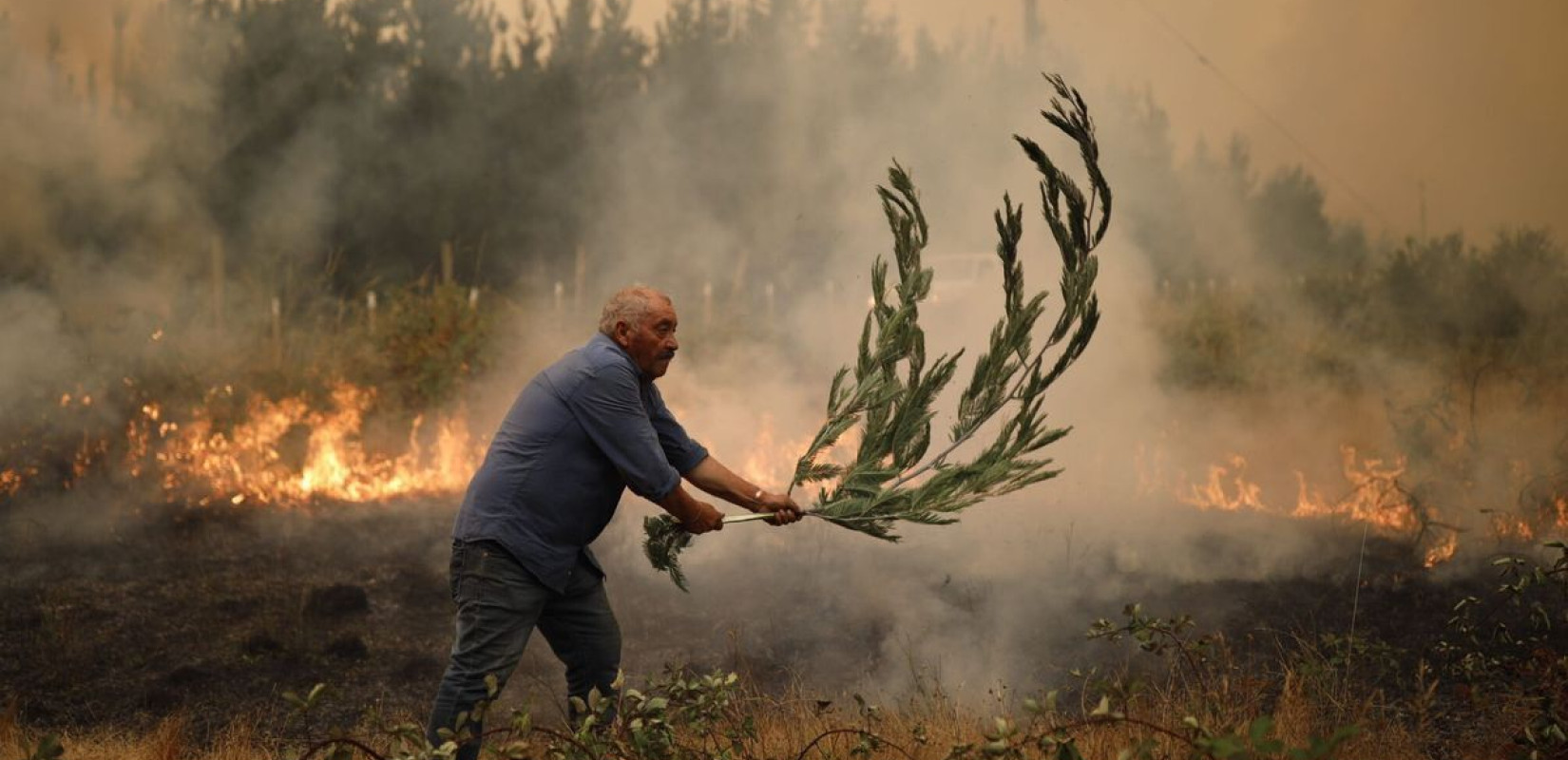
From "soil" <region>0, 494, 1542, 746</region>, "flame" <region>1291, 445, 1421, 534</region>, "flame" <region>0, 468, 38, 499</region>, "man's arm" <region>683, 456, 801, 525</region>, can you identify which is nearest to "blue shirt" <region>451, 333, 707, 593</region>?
"man's arm" <region>683, 456, 801, 525</region>

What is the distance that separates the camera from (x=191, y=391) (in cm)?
1040

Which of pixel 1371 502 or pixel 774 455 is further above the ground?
pixel 1371 502

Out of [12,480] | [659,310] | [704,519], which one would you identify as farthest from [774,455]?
[659,310]

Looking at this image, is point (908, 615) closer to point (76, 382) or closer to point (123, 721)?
point (123, 721)

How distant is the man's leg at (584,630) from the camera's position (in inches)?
183

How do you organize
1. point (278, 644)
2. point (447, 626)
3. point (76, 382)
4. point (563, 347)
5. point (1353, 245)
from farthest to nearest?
point (1353, 245)
point (563, 347)
point (76, 382)
point (447, 626)
point (278, 644)

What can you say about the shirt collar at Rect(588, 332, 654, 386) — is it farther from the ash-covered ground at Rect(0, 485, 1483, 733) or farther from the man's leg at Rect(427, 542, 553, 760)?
the ash-covered ground at Rect(0, 485, 1483, 733)

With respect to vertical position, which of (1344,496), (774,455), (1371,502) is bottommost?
(774,455)

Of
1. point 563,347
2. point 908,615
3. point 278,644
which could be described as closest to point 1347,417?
point 908,615

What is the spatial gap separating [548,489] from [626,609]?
3.28m

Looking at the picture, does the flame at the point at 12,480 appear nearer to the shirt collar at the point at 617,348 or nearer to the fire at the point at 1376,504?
the shirt collar at the point at 617,348

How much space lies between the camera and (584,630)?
466 cm

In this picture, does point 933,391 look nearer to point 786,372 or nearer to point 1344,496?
point 1344,496

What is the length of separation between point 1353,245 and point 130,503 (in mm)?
14292
